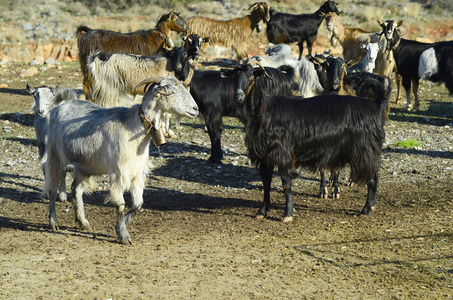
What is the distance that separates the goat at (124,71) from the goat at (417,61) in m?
6.48

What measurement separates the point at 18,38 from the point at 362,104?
19.0 meters

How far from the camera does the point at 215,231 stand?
7.27m

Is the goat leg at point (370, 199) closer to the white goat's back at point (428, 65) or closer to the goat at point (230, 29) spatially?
the white goat's back at point (428, 65)

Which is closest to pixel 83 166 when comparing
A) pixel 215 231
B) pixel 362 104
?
pixel 215 231

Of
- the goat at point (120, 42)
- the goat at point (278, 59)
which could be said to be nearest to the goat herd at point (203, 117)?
the goat at point (278, 59)

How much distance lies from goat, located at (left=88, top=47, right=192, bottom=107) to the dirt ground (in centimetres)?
143

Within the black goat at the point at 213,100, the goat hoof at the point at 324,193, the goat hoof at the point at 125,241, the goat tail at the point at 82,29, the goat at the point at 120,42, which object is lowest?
the goat hoof at the point at 324,193

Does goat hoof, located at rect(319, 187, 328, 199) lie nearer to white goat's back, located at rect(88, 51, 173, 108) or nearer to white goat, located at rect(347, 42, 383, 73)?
white goat's back, located at rect(88, 51, 173, 108)

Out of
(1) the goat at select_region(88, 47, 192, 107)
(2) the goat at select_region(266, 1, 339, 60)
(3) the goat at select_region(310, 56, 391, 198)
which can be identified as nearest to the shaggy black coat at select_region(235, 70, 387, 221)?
(3) the goat at select_region(310, 56, 391, 198)

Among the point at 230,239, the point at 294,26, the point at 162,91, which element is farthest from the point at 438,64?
the point at 162,91

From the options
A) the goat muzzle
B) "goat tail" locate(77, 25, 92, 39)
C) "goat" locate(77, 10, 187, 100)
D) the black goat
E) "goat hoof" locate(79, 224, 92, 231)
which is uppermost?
"goat tail" locate(77, 25, 92, 39)

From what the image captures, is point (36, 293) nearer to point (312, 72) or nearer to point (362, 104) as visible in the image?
point (362, 104)

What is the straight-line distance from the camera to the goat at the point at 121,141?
21.4 feet

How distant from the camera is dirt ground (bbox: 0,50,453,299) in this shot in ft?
18.1
